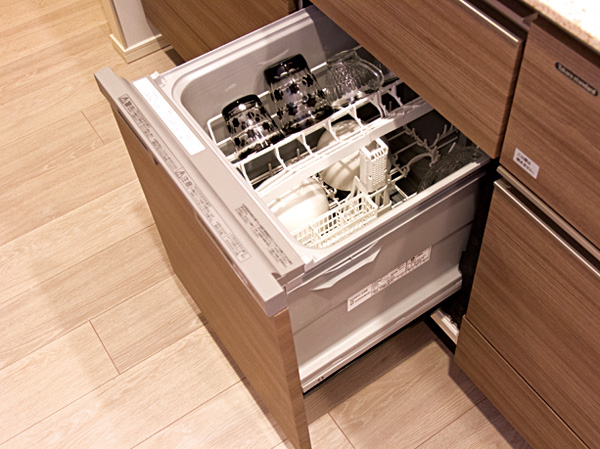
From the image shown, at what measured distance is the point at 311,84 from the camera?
3.71 feet

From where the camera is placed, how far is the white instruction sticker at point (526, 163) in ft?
2.62

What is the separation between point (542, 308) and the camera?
0.93 m

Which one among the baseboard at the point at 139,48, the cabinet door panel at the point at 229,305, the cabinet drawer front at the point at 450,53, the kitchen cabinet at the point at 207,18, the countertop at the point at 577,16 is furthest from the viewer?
the baseboard at the point at 139,48

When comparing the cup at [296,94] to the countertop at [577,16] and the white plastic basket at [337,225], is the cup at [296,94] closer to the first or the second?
the white plastic basket at [337,225]

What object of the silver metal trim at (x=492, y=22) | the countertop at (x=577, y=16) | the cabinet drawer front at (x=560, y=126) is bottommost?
the cabinet drawer front at (x=560, y=126)

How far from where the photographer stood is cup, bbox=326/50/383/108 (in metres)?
1.17

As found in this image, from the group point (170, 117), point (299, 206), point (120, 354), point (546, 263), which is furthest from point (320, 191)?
point (120, 354)

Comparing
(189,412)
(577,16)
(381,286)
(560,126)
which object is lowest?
(189,412)

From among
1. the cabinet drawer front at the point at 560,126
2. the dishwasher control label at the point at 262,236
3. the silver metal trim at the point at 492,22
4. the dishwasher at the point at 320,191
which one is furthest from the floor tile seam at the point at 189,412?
the silver metal trim at the point at 492,22

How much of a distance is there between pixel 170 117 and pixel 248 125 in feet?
0.57

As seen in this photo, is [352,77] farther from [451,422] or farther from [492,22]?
[451,422]

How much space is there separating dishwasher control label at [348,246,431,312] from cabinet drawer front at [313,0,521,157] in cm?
26

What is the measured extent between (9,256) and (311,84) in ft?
3.16

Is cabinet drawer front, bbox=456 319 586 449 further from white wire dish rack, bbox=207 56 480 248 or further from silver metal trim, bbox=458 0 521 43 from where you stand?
silver metal trim, bbox=458 0 521 43
